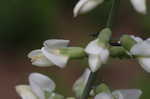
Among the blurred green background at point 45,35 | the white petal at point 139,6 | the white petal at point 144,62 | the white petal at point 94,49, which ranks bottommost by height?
the blurred green background at point 45,35

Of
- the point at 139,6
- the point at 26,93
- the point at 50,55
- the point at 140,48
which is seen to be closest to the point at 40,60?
Result: the point at 50,55

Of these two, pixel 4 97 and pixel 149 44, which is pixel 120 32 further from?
pixel 149 44

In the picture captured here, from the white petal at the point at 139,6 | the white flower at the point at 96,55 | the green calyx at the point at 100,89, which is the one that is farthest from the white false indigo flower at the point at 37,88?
the white petal at the point at 139,6

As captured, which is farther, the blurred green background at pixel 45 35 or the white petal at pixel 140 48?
the blurred green background at pixel 45 35

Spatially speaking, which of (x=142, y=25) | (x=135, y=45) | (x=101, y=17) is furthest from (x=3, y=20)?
(x=135, y=45)

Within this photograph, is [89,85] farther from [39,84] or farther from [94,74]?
[39,84]

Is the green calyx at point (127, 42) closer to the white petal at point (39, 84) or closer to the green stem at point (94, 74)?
the green stem at point (94, 74)

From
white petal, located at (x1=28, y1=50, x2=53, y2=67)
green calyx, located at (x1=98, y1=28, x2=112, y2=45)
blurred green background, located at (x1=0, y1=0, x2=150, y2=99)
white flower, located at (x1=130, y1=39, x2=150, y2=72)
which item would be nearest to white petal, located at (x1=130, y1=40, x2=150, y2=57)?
white flower, located at (x1=130, y1=39, x2=150, y2=72)
